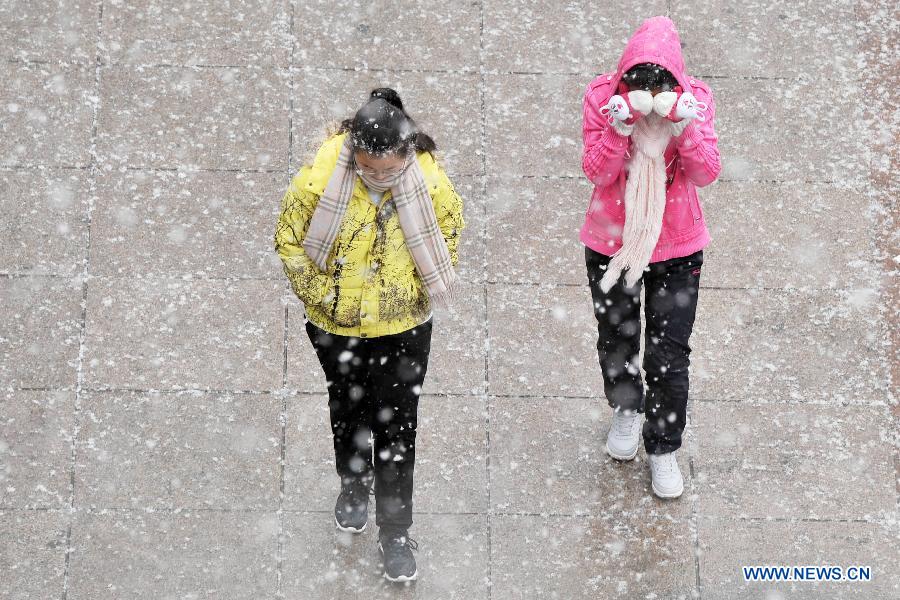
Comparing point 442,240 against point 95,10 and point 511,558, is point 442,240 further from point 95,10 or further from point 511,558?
point 95,10

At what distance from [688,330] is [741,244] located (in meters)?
1.23

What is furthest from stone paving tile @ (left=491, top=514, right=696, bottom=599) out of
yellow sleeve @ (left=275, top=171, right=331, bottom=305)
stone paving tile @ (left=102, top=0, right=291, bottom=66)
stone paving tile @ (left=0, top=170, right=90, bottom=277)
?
stone paving tile @ (left=102, top=0, right=291, bottom=66)

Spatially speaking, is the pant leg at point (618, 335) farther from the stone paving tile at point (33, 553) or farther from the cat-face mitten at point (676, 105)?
the stone paving tile at point (33, 553)

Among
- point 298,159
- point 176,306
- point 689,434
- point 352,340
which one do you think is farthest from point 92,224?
point 689,434

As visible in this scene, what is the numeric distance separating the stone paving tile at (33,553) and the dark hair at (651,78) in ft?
10.2

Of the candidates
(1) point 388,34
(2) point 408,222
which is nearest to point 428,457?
(2) point 408,222

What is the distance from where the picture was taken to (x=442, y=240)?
4.91 m

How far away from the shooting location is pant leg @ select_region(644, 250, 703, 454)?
5367 mm

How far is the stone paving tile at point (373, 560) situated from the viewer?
5664 mm

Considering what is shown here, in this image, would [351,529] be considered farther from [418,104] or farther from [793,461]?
[418,104]

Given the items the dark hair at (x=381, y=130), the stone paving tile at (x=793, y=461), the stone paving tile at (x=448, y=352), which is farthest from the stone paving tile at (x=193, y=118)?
the stone paving tile at (x=793, y=461)

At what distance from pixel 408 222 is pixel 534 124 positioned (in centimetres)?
224

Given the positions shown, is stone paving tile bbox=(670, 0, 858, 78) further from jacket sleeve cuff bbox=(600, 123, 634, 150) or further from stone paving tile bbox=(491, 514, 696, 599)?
stone paving tile bbox=(491, 514, 696, 599)

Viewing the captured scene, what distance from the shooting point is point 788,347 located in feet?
20.7
